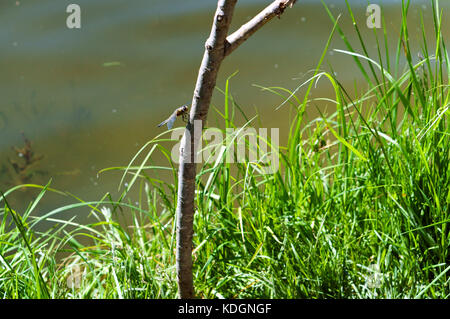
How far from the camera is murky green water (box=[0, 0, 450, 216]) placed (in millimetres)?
2318

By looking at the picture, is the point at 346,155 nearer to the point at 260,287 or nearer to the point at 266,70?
the point at 260,287

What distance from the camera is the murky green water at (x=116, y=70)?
2318 mm

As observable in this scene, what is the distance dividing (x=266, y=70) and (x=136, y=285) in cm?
158

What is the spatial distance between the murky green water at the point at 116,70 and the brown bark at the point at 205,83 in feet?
4.12

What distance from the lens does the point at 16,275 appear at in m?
1.13

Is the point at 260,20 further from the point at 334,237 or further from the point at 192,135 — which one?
the point at 334,237

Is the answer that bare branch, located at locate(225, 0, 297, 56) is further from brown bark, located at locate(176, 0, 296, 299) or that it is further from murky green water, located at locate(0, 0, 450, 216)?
murky green water, located at locate(0, 0, 450, 216)

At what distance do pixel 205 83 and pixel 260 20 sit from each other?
13 cm

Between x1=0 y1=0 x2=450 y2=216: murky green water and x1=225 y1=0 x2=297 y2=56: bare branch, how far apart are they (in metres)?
1.39

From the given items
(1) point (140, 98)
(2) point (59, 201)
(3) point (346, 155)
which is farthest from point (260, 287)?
(1) point (140, 98)

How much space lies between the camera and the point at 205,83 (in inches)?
34.1
